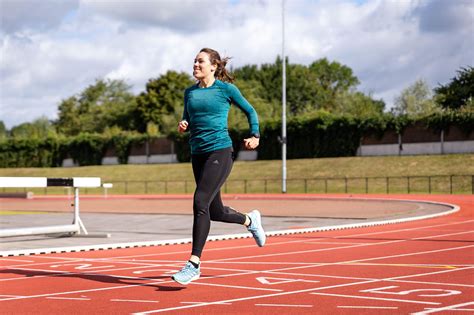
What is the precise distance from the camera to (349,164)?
6062 cm

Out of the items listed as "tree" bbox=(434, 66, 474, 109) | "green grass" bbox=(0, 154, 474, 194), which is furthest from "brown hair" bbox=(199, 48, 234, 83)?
"tree" bbox=(434, 66, 474, 109)

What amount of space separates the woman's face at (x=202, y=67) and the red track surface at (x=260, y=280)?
7.00 feet

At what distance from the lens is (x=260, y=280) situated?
8133mm

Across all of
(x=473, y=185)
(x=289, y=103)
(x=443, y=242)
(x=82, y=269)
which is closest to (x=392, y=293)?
(x=82, y=269)

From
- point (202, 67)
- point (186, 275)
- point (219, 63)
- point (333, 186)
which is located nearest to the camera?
point (186, 275)

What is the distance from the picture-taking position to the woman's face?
777cm

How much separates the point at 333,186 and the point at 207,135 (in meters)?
45.9

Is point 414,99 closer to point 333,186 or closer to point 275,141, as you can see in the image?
point 275,141

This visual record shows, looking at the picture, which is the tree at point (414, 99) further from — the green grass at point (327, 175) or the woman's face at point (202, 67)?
the woman's face at point (202, 67)

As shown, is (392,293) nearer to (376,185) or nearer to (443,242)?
(443,242)

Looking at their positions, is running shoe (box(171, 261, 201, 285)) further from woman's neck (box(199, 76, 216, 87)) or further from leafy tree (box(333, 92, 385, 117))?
leafy tree (box(333, 92, 385, 117))

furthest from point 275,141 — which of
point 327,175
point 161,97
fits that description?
point 161,97

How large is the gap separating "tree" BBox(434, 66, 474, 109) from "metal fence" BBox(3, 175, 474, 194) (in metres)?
24.3

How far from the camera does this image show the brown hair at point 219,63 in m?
7.87
